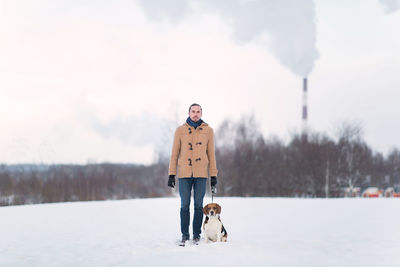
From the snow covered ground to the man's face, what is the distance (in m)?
1.72

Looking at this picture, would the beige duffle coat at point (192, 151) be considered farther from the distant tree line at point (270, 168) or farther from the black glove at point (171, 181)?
the distant tree line at point (270, 168)

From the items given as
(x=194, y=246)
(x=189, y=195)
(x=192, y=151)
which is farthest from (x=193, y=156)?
(x=194, y=246)

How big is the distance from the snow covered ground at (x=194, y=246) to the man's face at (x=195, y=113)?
5.64 ft

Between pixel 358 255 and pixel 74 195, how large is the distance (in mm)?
18970

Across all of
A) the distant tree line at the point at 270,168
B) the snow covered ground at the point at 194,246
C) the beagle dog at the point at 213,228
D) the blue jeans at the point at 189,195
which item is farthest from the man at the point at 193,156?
the distant tree line at the point at 270,168

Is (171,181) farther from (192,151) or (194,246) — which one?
(194,246)

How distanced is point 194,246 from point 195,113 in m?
1.79

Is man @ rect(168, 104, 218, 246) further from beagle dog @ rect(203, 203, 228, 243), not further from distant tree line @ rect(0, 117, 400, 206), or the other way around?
distant tree line @ rect(0, 117, 400, 206)

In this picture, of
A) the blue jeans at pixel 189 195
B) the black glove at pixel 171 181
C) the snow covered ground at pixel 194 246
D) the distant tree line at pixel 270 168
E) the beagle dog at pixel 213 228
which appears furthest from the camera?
the distant tree line at pixel 270 168

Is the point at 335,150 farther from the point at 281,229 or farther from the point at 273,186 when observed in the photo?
the point at 281,229

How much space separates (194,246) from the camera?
505cm

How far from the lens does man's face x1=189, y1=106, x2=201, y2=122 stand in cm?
554

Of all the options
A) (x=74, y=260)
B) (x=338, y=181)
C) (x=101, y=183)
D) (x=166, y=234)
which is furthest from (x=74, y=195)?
(x=338, y=181)

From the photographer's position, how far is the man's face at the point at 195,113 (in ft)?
18.2
